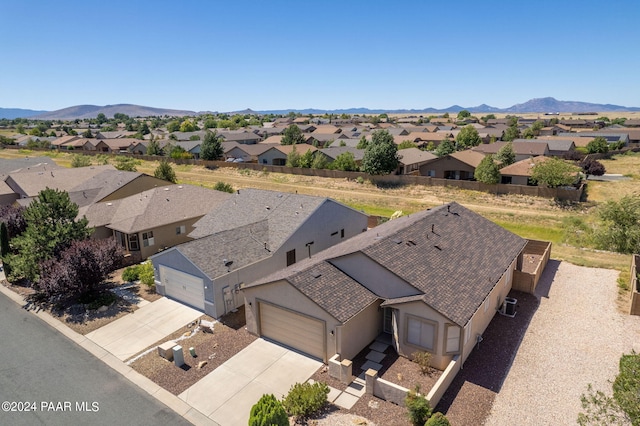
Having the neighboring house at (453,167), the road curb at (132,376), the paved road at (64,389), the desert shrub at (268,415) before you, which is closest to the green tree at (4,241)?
the road curb at (132,376)

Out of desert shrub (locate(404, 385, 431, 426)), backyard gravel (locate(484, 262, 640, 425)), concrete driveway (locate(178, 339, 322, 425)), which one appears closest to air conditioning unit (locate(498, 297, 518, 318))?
backyard gravel (locate(484, 262, 640, 425))

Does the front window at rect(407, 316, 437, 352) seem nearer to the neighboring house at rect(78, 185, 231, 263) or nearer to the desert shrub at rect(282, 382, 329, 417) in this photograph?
the desert shrub at rect(282, 382, 329, 417)

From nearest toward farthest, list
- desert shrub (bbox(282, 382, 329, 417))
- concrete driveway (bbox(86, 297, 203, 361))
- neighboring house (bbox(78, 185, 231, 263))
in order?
desert shrub (bbox(282, 382, 329, 417))
concrete driveway (bbox(86, 297, 203, 361))
neighboring house (bbox(78, 185, 231, 263))

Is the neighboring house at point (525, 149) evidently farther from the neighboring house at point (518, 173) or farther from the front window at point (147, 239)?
the front window at point (147, 239)

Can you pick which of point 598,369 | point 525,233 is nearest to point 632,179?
point 525,233

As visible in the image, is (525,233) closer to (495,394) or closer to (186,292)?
(495,394)
